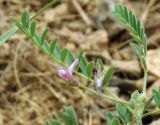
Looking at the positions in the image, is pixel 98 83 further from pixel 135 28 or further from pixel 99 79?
pixel 135 28

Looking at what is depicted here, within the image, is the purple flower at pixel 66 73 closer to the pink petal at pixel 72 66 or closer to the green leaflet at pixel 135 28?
the pink petal at pixel 72 66

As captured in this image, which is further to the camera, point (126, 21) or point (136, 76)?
point (136, 76)

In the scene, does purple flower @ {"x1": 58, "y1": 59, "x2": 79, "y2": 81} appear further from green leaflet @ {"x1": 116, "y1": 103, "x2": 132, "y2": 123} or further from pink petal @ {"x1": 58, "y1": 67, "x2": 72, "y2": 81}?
green leaflet @ {"x1": 116, "y1": 103, "x2": 132, "y2": 123}

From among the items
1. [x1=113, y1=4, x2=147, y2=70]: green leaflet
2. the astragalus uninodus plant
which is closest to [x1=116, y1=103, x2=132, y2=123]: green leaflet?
the astragalus uninodus plant

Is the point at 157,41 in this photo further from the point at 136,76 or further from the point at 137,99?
the point at 137,99

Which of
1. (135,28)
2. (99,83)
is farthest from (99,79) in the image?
(135,28)

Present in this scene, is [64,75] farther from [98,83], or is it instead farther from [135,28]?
[135,28]

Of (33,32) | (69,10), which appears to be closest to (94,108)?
(69,10)

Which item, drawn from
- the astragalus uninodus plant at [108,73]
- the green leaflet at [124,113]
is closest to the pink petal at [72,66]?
the astragalus uninodus plant at [108,73]

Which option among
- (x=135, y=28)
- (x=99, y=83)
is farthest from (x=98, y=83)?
(x=135, y=28)

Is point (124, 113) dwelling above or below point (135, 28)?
below

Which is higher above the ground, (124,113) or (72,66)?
(72,66)
